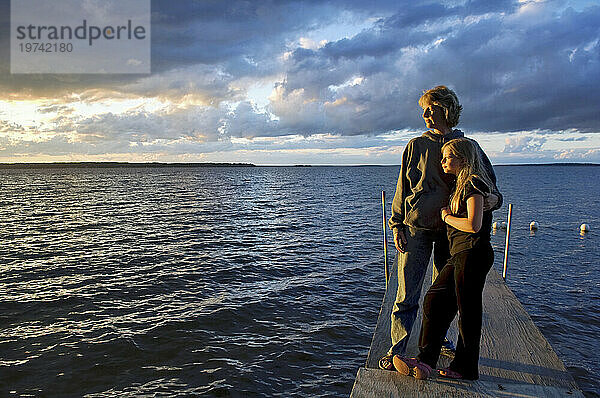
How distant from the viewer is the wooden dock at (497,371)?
3.70 m

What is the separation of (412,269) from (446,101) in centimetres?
161

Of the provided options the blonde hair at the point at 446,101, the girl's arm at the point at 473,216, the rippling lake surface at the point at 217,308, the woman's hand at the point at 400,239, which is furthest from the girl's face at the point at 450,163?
the rippling lake surface at the point at 217,308

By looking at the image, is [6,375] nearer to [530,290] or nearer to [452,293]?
[452,293]

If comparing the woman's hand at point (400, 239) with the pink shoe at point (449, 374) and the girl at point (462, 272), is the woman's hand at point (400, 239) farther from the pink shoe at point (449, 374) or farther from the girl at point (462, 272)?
the pink shoe at point (449, 374)

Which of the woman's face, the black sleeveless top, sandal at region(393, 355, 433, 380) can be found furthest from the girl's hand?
sandal at region(393, 355, 433, 380)

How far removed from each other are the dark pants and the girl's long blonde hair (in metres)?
0.47

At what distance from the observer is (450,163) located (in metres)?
3.66

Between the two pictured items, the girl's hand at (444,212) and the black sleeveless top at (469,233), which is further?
the girl's hand at (444,212)

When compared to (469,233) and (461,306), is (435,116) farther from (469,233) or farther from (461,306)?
(461,306)

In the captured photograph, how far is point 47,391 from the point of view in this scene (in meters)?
6.65

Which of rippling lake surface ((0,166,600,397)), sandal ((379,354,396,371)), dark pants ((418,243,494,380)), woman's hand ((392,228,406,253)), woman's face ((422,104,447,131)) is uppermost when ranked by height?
woman's face ((422,104,447,131))

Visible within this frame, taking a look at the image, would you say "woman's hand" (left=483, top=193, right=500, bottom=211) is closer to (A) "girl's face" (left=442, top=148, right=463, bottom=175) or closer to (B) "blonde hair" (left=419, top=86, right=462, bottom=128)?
(A) "girl's face" (left=442, top=148, right=463, bottom=175)

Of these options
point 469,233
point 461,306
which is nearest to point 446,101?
point 469,233

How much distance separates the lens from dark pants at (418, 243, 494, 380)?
3669mm
